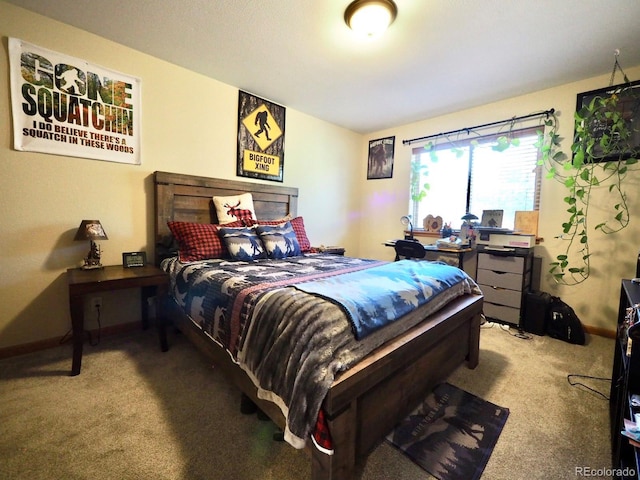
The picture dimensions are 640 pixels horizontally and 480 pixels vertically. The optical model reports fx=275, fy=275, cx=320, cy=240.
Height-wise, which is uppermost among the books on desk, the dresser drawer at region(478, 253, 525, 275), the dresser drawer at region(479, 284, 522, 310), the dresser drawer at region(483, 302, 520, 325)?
the books on desk

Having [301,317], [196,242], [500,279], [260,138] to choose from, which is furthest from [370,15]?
[500,279]

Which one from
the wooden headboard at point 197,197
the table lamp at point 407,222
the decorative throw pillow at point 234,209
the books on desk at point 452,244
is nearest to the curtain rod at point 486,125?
the table lamp at point 407,222

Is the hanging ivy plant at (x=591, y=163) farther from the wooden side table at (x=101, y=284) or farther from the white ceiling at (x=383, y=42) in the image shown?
the wooden side table at (x=101, y=284)

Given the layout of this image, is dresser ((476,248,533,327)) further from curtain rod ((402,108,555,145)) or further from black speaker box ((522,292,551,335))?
curtain rod ((402,108,555,145))

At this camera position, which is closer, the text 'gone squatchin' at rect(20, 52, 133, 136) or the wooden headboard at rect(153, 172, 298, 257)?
the text 'gone squatchin' at rect(20, 52, 133, 136)

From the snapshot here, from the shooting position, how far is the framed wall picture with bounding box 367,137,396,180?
162 inches

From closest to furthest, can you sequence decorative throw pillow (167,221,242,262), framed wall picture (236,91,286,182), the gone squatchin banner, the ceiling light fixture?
the ceiling light fixture, the gone squatchin banner, decorative throw pillow (167,221,242,262), framed wall picture (236,91,286,182)

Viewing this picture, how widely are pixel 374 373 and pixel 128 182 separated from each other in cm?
249

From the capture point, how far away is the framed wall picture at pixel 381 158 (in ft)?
13.5

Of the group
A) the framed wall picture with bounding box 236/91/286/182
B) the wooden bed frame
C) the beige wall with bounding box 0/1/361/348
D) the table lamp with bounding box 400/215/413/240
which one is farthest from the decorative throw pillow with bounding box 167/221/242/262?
the table lamp with bounding box 400/215/413/240

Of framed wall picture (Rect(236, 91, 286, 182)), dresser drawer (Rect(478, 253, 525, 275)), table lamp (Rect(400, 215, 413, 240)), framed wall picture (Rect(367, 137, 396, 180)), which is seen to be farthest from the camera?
framed wall picture (Rect(367, 137, 396, 180))

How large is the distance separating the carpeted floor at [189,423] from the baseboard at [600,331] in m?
0.69

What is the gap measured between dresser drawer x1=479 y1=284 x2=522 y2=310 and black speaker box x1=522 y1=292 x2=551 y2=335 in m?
0.08

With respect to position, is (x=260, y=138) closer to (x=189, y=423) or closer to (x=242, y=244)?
(x=242, y=244)
